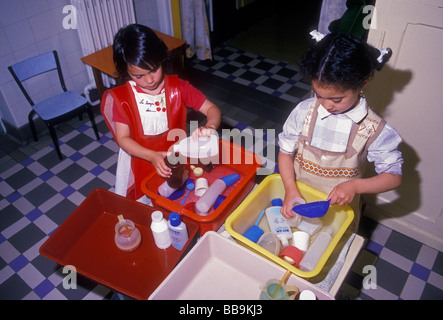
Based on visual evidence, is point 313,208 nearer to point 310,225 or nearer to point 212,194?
point 310,225

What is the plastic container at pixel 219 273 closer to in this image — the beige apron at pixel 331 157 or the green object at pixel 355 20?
the beige apron at pixel 331 157

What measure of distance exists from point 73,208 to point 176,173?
4.09 ft

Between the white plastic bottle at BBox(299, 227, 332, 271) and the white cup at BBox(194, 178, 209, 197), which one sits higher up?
the white plastic bottle at BBox(299, 227, 332, 271)

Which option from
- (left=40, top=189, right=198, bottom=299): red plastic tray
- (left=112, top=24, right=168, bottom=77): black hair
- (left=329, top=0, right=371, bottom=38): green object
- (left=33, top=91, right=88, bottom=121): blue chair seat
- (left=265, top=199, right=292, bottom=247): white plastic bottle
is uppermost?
(left=112, top=24, right=168, bottom=77): black hair

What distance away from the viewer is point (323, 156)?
1114 millimetres

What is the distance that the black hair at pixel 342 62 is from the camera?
2.73ft

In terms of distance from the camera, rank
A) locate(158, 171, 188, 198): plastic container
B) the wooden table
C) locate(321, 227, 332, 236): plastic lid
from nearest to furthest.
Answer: locate(321, 227, 332, 236): plastic lid
locate(158, 171, 188, 198): plastic container
the wooden table

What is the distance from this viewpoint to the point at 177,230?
101 cm

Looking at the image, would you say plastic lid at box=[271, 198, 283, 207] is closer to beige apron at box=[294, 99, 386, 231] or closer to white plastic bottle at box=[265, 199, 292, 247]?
white plastic bottle at box=[265, 199, 292, 247]

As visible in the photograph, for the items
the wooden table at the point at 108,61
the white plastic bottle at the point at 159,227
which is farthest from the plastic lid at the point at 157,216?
the wooden table at the point at 108,61

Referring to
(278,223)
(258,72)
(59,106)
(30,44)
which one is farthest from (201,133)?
(258,72)

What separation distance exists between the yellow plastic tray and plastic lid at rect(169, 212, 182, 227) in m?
0.14

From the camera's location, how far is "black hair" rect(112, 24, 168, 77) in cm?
107

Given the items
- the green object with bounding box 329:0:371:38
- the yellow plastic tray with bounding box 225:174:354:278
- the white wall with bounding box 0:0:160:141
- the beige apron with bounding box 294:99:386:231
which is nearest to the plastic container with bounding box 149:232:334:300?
the yellow plastic tray with bounding box 225:174:354:278
